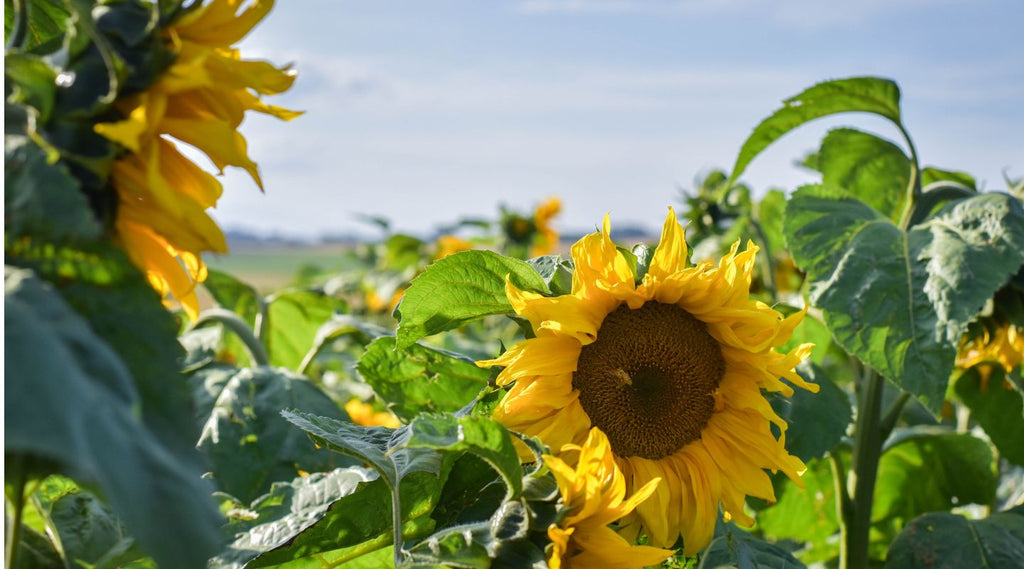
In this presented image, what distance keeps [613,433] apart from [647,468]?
4cm

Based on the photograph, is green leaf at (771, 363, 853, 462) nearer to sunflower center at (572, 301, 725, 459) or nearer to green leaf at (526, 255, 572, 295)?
sunflower center at (572, 301, 725, 459)

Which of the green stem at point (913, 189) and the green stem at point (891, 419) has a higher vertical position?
the green stem at point (913, 189)

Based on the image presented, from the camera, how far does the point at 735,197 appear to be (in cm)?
260

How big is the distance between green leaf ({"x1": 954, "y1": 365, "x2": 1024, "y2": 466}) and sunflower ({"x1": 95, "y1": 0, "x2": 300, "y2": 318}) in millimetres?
1266

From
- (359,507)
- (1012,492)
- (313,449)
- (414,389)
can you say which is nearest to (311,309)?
(313,449)

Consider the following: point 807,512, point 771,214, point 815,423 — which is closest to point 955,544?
point 815,423

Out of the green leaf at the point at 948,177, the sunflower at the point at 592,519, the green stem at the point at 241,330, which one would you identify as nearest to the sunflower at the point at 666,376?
→ the sunflower at the point at 592,519

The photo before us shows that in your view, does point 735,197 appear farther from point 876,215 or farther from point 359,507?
point 359,507

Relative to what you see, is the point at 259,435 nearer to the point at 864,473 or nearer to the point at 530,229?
the point at 864,473

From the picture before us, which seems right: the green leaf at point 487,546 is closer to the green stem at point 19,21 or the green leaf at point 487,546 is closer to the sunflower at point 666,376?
the sunflower at point 666,376

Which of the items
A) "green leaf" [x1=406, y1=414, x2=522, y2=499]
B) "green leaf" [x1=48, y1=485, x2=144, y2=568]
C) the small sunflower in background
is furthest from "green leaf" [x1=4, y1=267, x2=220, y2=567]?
the small sunflower in background

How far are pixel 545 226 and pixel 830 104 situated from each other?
3.43 metres

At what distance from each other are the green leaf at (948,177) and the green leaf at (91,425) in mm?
1504

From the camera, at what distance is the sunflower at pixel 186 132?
1.94 feet
